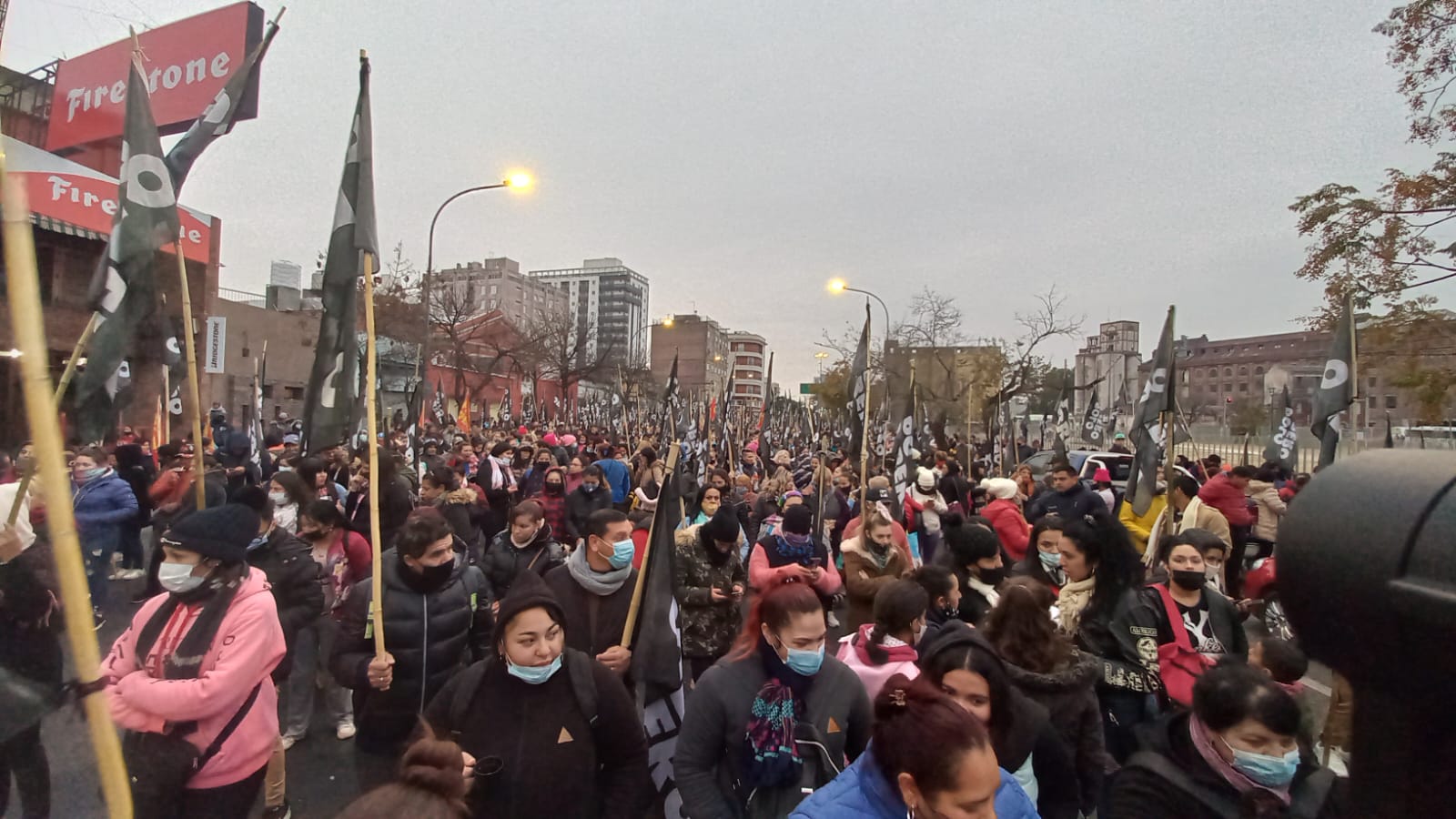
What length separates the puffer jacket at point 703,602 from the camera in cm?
515

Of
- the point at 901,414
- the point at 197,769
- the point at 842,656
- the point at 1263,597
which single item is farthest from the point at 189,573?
the point at 901,414

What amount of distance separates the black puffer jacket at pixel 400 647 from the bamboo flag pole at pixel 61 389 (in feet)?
4.85

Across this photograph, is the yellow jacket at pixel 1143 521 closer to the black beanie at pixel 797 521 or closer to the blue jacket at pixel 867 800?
the black beanie at pixel 797 521

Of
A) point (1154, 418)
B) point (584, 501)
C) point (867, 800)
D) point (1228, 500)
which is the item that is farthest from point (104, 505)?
point (1228, 500)

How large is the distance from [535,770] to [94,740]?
1.57 metres

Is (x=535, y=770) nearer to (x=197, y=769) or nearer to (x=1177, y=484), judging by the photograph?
(x=197, y=769)

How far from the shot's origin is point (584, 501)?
8.17m

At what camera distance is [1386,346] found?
464 inches

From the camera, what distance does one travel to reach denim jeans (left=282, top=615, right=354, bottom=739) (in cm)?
550

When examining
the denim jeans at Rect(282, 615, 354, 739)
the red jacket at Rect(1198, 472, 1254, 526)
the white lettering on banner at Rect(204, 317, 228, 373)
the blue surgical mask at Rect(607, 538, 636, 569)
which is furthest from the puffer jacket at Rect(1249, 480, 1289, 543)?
the white lettering on banner at Rect(204, 317, 228, 373)

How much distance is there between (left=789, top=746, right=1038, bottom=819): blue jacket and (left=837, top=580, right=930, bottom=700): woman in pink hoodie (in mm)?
1170

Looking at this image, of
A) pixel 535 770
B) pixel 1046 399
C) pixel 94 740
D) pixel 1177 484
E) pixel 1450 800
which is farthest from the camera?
pixel 1046 399

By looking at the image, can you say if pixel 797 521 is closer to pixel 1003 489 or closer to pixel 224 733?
A: pixel 1003 489

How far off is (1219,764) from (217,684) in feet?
10.8
